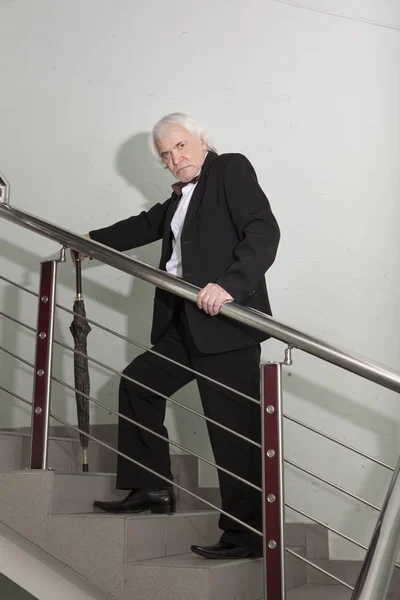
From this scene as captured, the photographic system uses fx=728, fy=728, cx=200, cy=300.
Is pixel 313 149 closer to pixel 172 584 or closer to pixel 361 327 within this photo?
pixel 361 327

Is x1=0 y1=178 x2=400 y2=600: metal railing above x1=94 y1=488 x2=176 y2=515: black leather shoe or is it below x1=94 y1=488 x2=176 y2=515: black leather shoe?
above

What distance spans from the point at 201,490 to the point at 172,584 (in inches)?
42.1

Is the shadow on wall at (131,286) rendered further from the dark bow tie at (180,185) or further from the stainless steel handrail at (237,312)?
the stainless steel handrail at (237,312)

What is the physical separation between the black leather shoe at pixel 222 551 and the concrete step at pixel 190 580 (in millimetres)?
25

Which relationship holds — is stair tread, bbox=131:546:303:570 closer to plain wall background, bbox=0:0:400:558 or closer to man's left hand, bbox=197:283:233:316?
man's left hand, bbox=197:283:233:316

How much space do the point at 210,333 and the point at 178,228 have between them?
43 centimetres

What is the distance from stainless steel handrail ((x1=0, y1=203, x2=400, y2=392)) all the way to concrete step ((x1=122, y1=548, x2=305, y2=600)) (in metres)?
0.61

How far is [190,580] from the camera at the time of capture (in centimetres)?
183

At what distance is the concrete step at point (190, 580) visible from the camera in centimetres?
181

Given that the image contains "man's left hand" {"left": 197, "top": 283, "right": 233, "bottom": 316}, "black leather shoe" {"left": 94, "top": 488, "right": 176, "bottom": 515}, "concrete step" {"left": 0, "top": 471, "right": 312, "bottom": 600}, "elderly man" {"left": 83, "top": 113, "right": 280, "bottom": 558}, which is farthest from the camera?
A: "black leather shoe" {"left": 94, "top": 488, "right": 176, "bottom": 515}

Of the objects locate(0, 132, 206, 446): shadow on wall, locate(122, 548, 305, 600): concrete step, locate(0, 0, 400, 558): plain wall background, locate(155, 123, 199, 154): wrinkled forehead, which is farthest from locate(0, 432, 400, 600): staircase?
locate(155, 123, 199, 154): wrinkled forehead

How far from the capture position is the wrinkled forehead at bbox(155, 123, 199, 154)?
236 cm

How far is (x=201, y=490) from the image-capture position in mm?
2912

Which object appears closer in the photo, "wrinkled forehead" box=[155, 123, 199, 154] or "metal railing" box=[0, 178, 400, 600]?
"metal railing" box=[0, 178, 400, 600]
